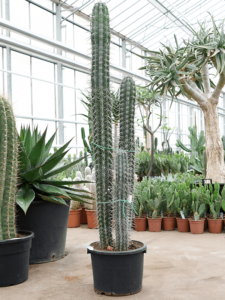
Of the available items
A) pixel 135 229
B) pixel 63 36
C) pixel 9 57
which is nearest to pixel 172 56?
pixel 135 229

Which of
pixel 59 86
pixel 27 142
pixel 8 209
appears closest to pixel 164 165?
pixel 59 86

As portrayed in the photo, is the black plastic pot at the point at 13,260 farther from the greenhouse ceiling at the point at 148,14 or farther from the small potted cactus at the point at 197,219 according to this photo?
the greenhouse ceiling at the point at 148,14

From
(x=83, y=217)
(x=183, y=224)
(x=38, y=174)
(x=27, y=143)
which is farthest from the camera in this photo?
(x=83, y=217)

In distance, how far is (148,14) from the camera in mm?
13352

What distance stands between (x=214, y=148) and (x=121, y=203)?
3579 millimetres

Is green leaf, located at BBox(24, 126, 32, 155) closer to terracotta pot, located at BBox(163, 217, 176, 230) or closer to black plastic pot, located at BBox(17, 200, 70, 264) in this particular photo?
black plastic pot, located at BBox(17, 200, 70, 264)

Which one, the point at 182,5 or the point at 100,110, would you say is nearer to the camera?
the point at 100,110

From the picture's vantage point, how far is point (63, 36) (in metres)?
11.4

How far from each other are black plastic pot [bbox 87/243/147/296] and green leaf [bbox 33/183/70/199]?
83 cm

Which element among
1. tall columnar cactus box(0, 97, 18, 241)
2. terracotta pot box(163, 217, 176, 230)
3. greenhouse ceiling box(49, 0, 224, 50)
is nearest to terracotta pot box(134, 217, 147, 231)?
terracotta pot box(163, 217, 176, 230)

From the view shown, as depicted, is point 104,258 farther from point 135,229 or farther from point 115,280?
point 135,229

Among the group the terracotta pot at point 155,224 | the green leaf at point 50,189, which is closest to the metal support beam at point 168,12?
the terracotta pot at point 155,224

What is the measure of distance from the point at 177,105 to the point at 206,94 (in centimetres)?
1410

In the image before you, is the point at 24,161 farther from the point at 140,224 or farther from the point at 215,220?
the point at 215,220
